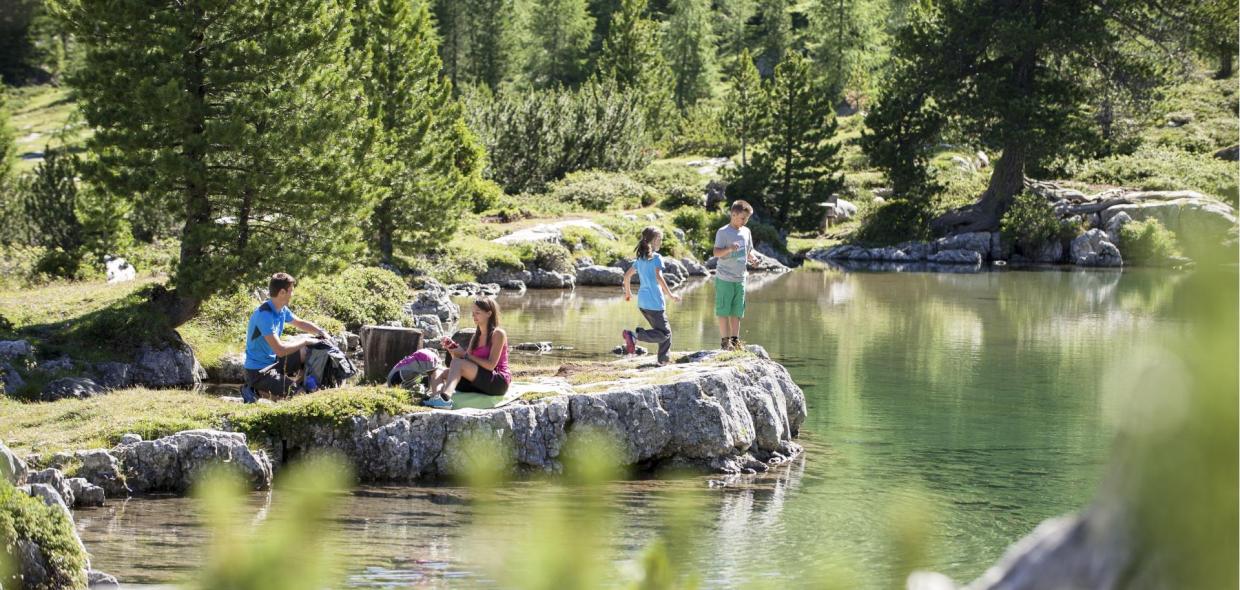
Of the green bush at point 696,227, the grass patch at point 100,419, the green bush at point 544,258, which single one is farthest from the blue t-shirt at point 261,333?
the green bush at point 696,227

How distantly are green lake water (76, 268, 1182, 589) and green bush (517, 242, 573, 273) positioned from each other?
20.1 feet

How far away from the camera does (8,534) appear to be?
7.91 metres

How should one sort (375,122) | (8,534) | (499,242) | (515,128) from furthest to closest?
(515,128)
(499,242)
(375,122)
(8,534)

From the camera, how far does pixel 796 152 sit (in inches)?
2206

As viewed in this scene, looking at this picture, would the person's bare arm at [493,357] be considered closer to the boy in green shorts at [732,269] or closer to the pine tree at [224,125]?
the boy in green shorts at [732,269]

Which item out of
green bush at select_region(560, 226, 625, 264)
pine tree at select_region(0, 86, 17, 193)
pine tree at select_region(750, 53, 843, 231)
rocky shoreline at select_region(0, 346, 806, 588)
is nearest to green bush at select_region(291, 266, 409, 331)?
rocky shoreline at select_region(0, 346, 806, 588)

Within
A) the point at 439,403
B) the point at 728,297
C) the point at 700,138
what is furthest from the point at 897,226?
the point at 439,403

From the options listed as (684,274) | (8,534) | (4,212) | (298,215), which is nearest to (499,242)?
(684,274)

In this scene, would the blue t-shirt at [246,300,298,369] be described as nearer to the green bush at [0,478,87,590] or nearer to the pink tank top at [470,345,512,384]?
the pink tank top at [470,345,512,384]

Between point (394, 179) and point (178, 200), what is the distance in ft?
45.6

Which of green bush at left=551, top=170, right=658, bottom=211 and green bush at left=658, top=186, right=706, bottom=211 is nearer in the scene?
green bush at left=551, top=170, right=658, bottom=211

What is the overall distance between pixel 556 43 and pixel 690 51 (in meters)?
11.5

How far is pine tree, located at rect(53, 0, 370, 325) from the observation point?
17.9 m

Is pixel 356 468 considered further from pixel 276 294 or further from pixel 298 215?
pixel 298 215
